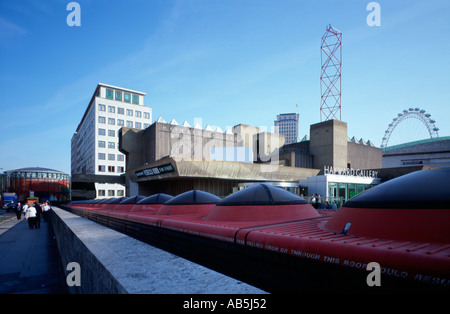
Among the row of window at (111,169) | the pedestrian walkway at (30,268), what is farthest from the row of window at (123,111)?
the pedestrian walkway at (30,268)

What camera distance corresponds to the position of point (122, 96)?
90.9 m

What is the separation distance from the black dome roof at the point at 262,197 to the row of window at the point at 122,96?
89360mm

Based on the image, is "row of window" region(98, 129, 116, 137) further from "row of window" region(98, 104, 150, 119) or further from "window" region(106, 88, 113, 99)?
"window" region(106, 88, 113, 99)

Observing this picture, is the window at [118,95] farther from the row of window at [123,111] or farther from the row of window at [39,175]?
the row of window at [39,175]

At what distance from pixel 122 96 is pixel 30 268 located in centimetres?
8624

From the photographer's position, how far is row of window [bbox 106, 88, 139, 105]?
88256 mm

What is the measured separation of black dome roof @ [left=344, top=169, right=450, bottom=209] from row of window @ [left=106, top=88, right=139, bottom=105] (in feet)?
305

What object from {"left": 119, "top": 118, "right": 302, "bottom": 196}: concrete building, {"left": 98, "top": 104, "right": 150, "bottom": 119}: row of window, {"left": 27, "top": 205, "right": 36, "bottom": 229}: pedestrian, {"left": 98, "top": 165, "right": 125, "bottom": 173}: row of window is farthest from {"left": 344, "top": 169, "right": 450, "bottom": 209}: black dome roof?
{"left": 98, "top": 104, "right": 150, "bottom": 119}: row of window

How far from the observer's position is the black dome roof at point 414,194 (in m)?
3.83

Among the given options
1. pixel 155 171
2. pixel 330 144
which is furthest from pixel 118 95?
pixel 330 144

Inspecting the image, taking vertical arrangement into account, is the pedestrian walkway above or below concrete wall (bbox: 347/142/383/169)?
below
